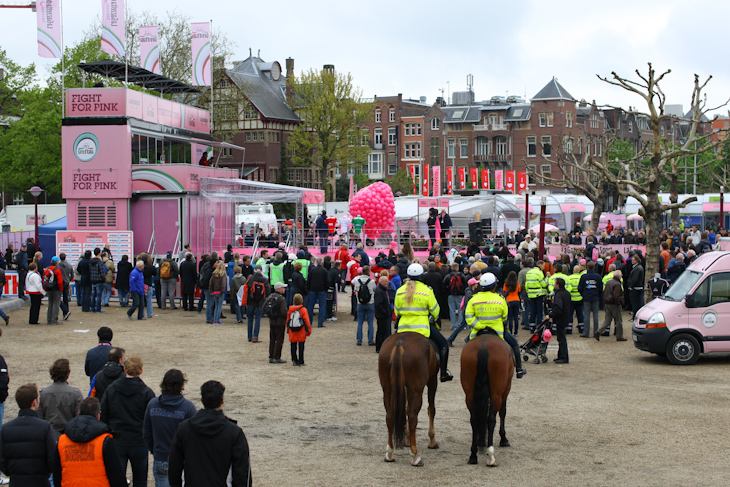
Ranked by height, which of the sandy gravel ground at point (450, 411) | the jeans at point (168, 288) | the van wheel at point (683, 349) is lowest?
the sandy gravel ground at point (450, 411)

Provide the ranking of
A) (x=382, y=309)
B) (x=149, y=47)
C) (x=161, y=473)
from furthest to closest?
(x=149, y=47) → (x=382, y=309) → (x=161, y=473)

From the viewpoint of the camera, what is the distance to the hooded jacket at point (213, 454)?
5.21m

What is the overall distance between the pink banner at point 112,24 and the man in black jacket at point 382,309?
16838 mm

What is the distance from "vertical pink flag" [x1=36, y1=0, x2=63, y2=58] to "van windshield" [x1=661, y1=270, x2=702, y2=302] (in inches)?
882

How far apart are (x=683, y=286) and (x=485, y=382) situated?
7.94m

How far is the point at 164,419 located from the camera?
6.20 metres

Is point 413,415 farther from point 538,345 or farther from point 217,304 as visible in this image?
point 217,304

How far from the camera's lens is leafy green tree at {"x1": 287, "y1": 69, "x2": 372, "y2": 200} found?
64812mm

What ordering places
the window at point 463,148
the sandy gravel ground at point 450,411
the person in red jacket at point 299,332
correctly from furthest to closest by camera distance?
the window at point 463,148, the person in red jacket at point 299,332, the sandy gravel ground at point 450,411

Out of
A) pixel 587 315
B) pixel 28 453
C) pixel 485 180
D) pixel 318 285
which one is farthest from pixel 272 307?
pixel 485 180

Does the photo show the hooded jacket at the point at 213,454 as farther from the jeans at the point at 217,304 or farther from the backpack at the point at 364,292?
the jeans at the point at 217,304

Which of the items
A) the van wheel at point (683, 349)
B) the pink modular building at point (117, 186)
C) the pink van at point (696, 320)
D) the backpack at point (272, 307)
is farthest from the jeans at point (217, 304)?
the van wheel at point (683, 349)

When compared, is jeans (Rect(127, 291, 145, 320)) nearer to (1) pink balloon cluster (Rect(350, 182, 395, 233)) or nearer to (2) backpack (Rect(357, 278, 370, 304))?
(2) backpack (Rect(357, 278, 370, 304))

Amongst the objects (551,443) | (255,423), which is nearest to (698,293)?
(551,443)
